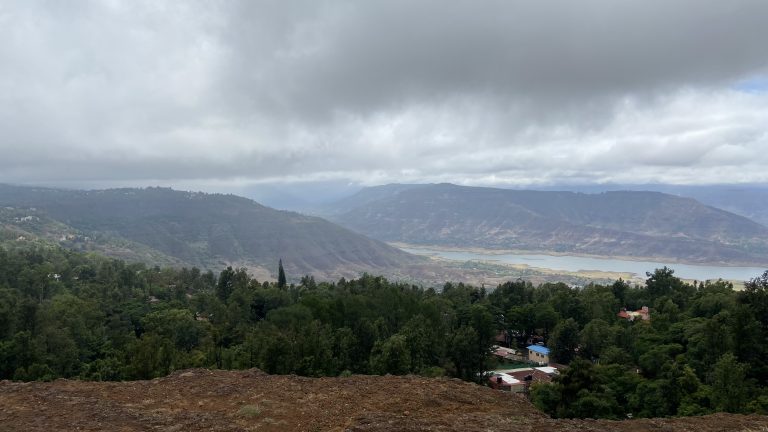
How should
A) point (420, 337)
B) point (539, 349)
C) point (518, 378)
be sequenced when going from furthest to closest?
point (539, 349), point (518, 378), point (420, 337)

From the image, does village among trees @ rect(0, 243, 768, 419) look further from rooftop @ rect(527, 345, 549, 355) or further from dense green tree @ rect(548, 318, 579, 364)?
rooftop @ rect(527, 345, 549, 355)

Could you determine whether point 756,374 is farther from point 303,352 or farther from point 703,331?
point 303,352

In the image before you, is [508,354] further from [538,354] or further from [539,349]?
[539,349]

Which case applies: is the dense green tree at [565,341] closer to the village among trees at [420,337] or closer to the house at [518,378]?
the village among trees at [420,337]

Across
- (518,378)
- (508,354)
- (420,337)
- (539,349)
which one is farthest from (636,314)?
(420,337)

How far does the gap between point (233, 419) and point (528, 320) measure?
149ft

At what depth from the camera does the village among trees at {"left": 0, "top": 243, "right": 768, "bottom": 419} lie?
2528cm

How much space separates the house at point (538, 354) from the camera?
46912 millimetres

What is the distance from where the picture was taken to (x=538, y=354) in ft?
157

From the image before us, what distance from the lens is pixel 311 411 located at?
12.8 meters

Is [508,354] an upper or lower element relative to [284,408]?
lower

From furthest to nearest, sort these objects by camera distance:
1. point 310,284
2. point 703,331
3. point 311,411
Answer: point 310,284 → point 703,331 → point 311,411

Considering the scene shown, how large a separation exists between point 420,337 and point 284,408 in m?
20.2

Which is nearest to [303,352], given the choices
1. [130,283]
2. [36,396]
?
[36,396]
